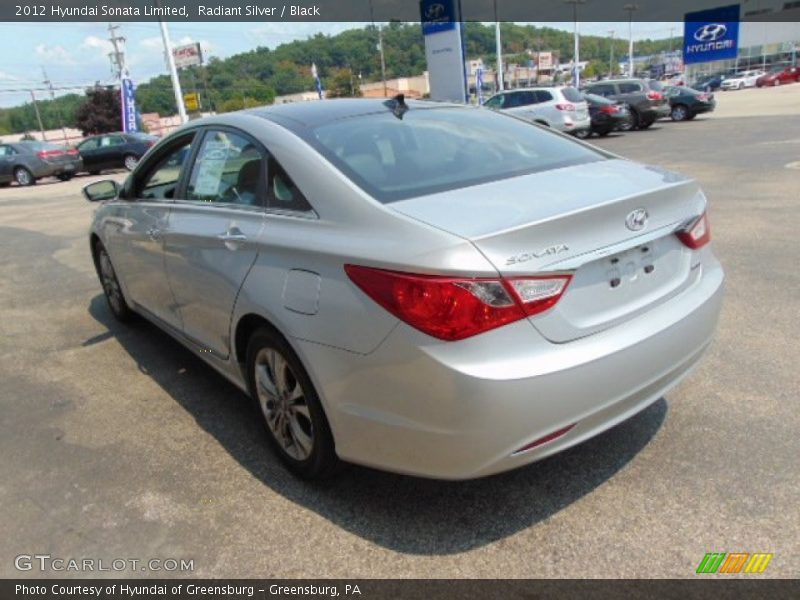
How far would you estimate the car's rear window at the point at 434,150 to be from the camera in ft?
8.90

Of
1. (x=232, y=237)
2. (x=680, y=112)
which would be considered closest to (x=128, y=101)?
(x=680, y=112)

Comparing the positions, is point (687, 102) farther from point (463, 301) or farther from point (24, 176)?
point (463, 301)

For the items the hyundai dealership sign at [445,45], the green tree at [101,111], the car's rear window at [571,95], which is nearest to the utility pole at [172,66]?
the hyundai dealership sign at [445,45]

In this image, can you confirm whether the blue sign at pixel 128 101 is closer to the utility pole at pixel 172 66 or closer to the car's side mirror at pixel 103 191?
the utility pole at pixel 172 66

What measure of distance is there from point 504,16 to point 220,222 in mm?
49163

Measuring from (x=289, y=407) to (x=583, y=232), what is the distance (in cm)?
147

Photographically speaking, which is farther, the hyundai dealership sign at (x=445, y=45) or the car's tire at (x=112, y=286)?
the hyundai dealership sign at (x=445, y=45)

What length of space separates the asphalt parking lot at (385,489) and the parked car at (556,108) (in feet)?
50.3

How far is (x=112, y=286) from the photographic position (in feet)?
17.4

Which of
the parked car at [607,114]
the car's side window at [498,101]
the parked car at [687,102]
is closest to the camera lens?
the car's side window at [498,101]

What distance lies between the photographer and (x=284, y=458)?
305cm

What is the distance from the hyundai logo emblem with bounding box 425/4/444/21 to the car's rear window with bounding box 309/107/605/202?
71.2 feet

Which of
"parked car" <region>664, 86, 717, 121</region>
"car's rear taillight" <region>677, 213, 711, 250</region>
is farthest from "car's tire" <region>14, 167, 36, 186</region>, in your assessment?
"car's rear taillight" <region>677, 213, 711, 250</region>

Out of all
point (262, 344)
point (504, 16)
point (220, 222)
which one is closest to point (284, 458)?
point (262, 344)
